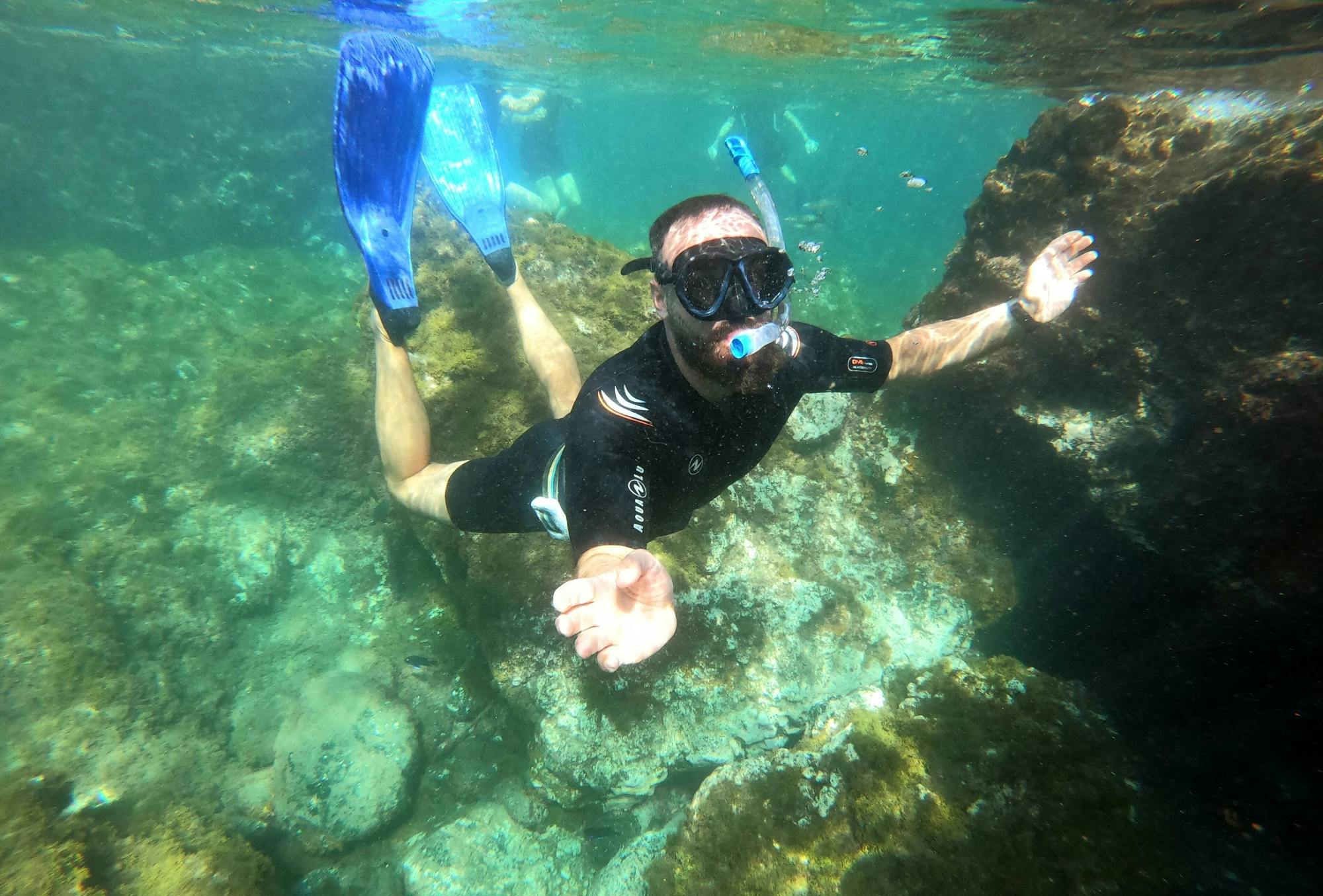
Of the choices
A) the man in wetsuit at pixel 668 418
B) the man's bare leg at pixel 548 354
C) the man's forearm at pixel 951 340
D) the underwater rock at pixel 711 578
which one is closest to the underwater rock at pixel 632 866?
the underwater rock at pixel 711 578

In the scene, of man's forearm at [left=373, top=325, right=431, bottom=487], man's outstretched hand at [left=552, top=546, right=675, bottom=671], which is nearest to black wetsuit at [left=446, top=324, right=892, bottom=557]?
man's outstretched hand at [left=552, top=546, right=675, bottom=671]

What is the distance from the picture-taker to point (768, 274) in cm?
259

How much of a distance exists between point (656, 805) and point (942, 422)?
17.6 feet

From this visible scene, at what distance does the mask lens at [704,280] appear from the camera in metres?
2.51

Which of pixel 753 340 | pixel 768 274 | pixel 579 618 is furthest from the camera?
pixel 768 274

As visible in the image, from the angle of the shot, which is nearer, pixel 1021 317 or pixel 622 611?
pixel 622 611

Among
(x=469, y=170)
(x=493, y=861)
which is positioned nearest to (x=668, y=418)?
(x=469, y=170)

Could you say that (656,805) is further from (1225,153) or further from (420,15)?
(420,15)

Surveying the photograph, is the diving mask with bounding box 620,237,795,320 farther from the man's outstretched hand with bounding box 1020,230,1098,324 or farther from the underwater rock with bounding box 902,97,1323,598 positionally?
the underwater rock with bounding box 902,97,1323,598

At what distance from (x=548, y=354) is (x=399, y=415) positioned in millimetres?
1462

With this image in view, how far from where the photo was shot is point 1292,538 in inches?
144

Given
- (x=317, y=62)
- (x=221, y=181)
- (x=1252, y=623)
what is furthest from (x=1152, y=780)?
(x=317, y=62)

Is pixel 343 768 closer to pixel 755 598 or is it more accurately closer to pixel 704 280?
pixel 755 598

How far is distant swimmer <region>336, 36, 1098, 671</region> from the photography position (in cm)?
234
